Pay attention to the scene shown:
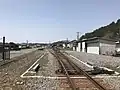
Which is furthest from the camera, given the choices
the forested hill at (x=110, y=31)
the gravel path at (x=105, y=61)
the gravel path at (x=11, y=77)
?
the forested hill at (x=110, y=31)

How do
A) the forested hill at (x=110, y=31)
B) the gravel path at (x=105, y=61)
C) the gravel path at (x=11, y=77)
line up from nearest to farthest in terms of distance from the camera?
the gravel path at (x=11, y=77) → the gravel path at (x=105, y=61) → the forested hill at (x=110, y=31)

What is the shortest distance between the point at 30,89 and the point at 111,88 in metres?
3.52

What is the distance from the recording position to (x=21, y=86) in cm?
1101

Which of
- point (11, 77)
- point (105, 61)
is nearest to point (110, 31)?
point (105, 61)


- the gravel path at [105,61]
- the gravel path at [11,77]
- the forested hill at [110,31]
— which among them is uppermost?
the forested hill at [110,31]

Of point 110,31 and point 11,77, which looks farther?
point 110,31

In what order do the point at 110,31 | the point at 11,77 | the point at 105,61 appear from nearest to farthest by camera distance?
the point at 11,77, the point at 105,61, the point at 110,31

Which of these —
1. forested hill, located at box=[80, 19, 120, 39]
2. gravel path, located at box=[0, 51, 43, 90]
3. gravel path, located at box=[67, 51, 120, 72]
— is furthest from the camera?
forested hill, located at box=[80, 19, 120, 39]

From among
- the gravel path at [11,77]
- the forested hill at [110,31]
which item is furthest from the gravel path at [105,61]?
the forested hill at [110,31]

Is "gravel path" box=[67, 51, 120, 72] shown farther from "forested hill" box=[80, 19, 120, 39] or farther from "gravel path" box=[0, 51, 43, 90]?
"forested hill" box=[80, 19, 120, 39]

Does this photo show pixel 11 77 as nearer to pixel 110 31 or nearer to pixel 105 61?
pixel 105 61

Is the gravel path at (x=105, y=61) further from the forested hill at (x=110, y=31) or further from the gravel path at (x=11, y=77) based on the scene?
the forested hill at (x=110, y=31)

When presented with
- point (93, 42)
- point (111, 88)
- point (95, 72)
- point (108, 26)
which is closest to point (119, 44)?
point (93, 42)

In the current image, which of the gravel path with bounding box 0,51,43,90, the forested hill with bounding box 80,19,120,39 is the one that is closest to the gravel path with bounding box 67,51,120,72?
the gravel path with bounding box 0,51,43,90
